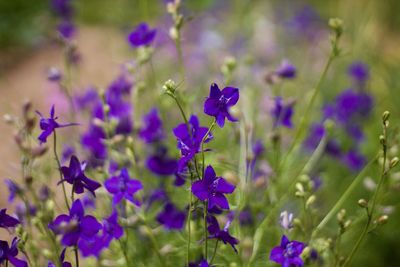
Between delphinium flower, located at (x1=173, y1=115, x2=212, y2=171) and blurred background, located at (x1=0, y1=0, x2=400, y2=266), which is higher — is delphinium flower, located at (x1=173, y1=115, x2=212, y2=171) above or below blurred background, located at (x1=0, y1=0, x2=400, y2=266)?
below

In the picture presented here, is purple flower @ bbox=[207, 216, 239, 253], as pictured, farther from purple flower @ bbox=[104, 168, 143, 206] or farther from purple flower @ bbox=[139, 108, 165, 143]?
purple flower @ bbox=[139, 108, 165, 143]

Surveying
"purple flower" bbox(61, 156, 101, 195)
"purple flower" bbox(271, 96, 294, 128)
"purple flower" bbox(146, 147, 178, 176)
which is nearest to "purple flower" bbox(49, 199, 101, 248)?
"purple flower" bbox(61, 156, 101, 195)

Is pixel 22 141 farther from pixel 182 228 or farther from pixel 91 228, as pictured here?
pixel 182 228

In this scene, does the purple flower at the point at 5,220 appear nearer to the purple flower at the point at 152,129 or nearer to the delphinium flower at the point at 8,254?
the delphinium flower at the point at 8,254

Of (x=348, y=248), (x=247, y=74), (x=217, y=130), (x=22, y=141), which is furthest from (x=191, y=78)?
(x=22, y=141)

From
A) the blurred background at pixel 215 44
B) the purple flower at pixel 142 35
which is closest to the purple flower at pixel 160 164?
the purple flower at pixel 142 35

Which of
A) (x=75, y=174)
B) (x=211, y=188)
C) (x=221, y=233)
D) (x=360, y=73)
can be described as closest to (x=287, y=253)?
(x=221, y=233)

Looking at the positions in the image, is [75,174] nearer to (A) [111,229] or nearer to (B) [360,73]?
(A) [111,229]
